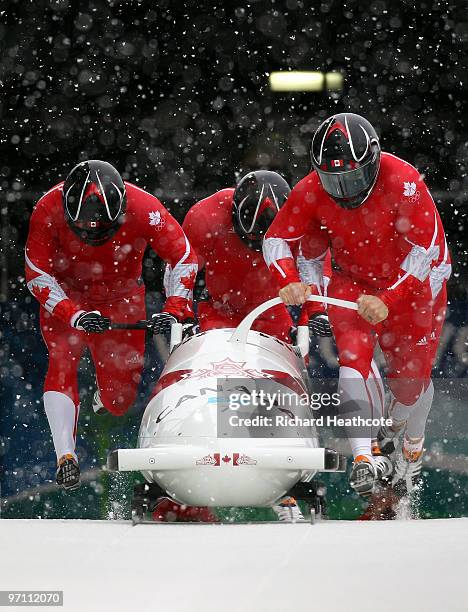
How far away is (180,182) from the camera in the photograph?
7359mm

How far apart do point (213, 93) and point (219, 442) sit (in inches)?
184

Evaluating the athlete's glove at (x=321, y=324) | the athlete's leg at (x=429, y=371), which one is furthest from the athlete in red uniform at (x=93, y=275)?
the athlete's leg at (x=429, y=371)

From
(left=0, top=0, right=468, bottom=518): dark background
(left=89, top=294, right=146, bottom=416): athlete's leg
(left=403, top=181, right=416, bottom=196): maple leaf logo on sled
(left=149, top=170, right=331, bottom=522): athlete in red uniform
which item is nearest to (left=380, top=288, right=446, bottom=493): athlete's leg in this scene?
(left=403, top=181, right=416, bottom=196): maple leaf logo on sled

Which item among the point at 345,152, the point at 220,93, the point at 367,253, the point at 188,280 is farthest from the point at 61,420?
the point at 220,93

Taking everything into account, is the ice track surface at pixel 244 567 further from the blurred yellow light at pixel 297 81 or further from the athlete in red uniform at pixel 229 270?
the blurred yellow light at pixel 297 81

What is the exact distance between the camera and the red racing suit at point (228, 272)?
495 centimetres

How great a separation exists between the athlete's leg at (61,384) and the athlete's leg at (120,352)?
0.20 metres

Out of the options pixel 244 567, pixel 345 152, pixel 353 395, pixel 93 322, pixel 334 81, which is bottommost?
pixel 244 567

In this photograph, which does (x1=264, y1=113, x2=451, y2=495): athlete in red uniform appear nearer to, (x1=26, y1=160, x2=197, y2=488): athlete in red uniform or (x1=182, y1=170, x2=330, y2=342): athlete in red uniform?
(x1=182, y1=170, x2=330, y2=342): athlete in red uniform

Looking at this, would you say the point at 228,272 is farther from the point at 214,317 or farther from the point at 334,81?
the point at 334,81

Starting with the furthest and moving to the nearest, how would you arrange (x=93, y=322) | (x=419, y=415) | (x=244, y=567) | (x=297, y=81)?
(x=297, y=81) < (x=419, y=415) < (x=93, y=322) < (x=244, y=567)

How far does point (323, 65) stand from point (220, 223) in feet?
9.30

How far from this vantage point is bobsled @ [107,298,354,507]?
328cm

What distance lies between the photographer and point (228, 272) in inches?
196
